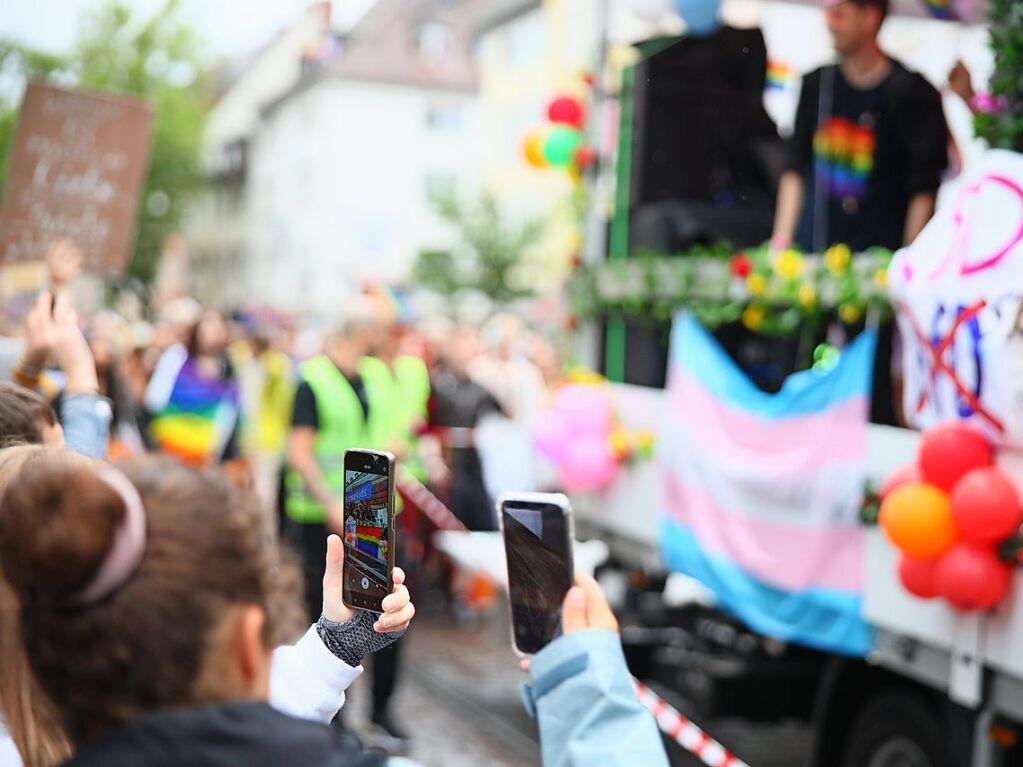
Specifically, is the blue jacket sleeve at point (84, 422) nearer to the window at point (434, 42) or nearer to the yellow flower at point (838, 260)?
the yellow flower at point (838, 260)

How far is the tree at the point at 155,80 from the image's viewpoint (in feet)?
141

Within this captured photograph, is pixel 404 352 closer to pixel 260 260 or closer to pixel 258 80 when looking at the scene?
pixel 258 80

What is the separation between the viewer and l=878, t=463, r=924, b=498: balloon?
14.2 ft

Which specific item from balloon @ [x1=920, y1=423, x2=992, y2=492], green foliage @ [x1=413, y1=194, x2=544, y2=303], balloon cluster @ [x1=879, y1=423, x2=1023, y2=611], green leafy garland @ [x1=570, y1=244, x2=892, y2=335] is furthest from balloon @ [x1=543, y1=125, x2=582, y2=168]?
green foliage @ [x1=413, y1=194, x2=544, y2=303]

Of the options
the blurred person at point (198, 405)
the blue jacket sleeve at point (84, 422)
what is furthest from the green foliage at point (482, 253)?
the blue jacket sleeve at point (84, 422)

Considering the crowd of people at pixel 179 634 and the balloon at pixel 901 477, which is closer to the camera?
the crowd of people at pixel 179 634

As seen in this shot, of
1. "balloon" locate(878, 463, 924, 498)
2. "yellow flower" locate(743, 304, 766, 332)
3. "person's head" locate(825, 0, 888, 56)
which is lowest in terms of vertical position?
"balloon" locate(878, 463, 924, 498)

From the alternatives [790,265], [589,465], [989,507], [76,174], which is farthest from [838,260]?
[76,174]

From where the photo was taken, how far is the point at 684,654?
6391 millimetres

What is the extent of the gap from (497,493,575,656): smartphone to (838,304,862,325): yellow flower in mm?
3187

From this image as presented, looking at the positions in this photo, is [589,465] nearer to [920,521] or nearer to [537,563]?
[920,521]

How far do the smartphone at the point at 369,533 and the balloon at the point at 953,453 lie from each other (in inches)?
89.8

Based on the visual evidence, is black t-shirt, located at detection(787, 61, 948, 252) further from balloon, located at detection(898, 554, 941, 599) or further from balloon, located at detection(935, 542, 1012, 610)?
balloon, located at detection(935, 542, 1012, 610)

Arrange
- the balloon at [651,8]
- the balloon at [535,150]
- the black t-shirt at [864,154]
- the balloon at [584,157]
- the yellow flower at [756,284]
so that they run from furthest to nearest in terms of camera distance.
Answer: the balloon at [535,150] < the balloon at [584,157] < the balloon at [651,8] < the black t-shirt at [864,154] < the yellow flower at [756,284]
